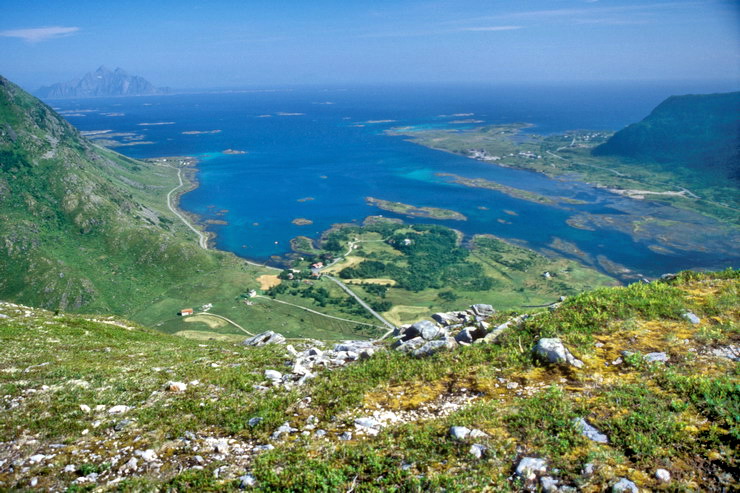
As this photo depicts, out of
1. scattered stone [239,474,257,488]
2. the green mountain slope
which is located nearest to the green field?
the green mountain slope

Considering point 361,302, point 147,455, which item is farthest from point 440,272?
point 147,455

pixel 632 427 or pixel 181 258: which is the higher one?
pixel 632 427

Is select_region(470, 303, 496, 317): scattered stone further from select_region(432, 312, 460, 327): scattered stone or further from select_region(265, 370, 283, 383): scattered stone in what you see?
select_region(265, 370, 283, 383): scattered stone

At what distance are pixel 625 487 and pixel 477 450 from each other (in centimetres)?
311

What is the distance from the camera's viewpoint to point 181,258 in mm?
122125

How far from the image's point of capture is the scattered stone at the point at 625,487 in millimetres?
8922

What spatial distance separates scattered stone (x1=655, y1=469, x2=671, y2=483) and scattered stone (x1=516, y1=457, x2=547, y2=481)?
2.28m

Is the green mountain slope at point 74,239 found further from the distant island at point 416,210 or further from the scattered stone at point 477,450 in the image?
the scattered stone at point 477,450

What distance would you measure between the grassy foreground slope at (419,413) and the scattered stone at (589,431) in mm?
163

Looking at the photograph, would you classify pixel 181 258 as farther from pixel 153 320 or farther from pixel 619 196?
pixel 619 196

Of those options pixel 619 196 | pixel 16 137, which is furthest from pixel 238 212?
pixel 619 196

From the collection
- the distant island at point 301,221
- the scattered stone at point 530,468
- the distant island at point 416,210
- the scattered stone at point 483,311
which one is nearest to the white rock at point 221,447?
the scattered stone at point 530,468

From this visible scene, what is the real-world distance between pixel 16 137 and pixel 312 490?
597ft

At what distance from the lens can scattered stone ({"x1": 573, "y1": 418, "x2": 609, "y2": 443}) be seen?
1061 centimetres
